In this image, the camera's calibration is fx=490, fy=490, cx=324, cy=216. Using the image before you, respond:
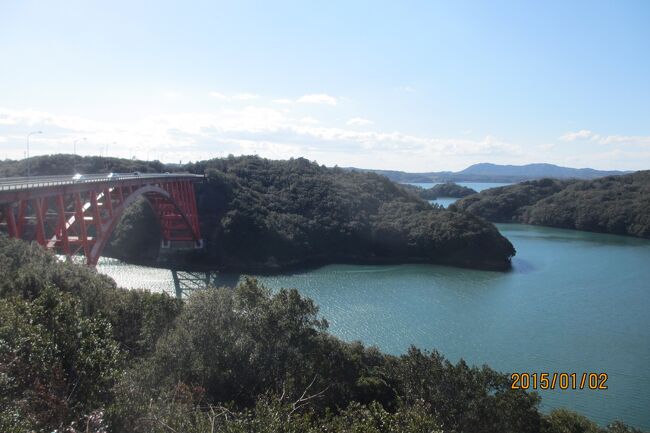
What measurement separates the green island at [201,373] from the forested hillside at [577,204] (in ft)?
145

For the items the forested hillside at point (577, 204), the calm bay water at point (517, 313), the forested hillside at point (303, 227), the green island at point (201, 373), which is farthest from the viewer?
the forested hillside at point (577, 204)

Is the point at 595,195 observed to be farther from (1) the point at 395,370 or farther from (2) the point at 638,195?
(1) the point at 395,370

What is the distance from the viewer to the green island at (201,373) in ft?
16.0

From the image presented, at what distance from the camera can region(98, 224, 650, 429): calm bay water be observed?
15.9 m

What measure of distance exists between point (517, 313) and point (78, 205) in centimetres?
1859

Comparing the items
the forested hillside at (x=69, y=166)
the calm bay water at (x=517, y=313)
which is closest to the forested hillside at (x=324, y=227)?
the calm bay water at (x=517, y=313)

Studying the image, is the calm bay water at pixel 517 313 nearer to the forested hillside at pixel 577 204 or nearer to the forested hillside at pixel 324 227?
the forested hillside at pixel 324 227

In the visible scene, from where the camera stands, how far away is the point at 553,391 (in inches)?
563

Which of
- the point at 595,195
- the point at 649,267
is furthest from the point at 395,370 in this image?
the point at 595,195

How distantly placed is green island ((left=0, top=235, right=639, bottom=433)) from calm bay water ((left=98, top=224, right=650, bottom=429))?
656cm

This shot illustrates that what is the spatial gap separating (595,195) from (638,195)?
4600 millimetres
